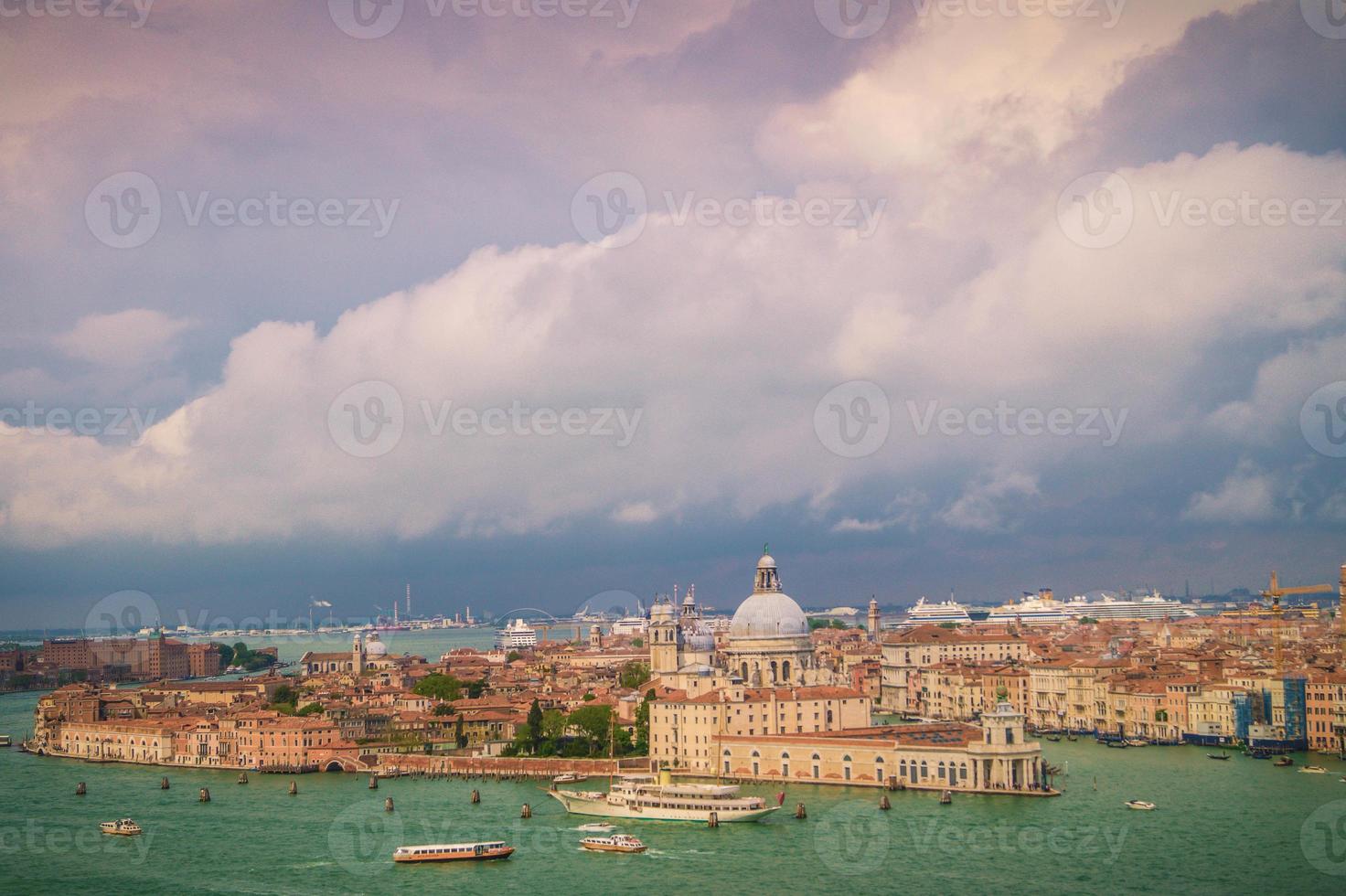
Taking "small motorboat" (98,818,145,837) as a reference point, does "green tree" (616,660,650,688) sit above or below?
above

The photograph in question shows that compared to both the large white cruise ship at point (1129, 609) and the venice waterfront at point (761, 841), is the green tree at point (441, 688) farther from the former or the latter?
the large white cruise ship at point (1129, 609)

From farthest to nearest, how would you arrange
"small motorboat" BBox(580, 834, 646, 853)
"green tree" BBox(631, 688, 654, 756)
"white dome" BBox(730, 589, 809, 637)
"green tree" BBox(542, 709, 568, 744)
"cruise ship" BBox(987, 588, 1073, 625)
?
1. "cruise ship" BBox(987, 588, 1073, 625)
2. "white dome" BBox(730, 589, 809, 637)
3. "green tree" BBox(542, 709, 568, 744)
4. "green tree" BBox(631, 688, 654, 756)
5. "small motorboat" BBox(580, 834, 646, 853)

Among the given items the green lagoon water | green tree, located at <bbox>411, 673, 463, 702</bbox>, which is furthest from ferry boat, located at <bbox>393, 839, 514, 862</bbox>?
green tree, located at <bbox>411, 673, 463, 702</bbox>

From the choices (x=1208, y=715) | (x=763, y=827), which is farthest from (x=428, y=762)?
(x=1208, y=715)

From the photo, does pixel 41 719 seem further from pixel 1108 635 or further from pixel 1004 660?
pixel 1108 635

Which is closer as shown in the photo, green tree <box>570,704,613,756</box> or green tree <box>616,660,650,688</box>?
green tree <box>570,704,613,756</box>

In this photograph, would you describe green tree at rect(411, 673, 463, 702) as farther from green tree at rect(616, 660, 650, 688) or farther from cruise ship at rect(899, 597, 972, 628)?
cruise ship at rect(899, 597, 972, 628)
